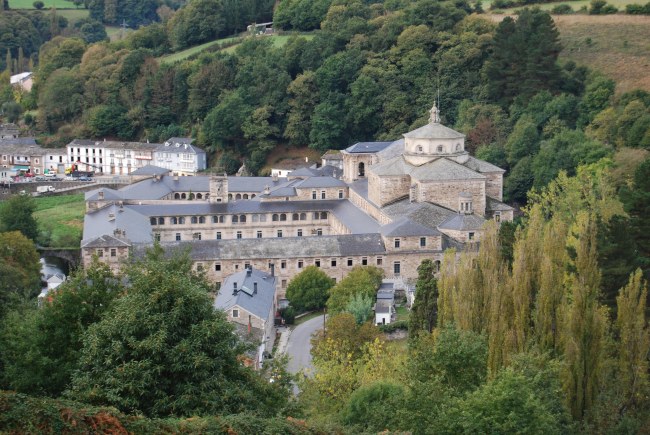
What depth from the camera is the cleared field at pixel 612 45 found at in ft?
228

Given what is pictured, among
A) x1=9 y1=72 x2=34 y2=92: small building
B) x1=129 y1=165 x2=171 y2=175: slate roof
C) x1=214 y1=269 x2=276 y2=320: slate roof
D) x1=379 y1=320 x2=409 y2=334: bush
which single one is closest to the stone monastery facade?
x1=214 y1=269 x2=276 y2=320: slate roof

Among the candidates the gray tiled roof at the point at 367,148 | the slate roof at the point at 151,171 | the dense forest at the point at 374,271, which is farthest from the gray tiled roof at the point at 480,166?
the slate roof at the point at 151,171

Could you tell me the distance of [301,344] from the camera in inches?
1672

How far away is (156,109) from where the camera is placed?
8919 cm

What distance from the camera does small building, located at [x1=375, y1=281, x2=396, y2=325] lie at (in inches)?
1737

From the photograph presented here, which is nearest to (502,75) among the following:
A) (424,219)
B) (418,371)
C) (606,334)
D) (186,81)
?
(424,219)

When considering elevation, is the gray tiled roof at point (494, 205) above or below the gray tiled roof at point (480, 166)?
below

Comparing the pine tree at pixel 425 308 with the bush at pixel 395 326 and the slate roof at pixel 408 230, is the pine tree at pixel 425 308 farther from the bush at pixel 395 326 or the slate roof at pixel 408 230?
the slate roof at pixel 408 230

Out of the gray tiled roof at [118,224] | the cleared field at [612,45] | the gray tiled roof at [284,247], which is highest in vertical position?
the cleared field at [612,45]

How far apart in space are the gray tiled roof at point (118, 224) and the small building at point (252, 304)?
263 inches

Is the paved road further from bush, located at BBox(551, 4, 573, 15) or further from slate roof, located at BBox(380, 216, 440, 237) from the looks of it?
bush, located at BBox(551, 4, 573, 15)

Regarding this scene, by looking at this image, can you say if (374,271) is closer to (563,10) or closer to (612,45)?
(612,45)

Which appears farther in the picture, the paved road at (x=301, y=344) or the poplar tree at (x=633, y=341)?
the paved road at (x=301, y=344)

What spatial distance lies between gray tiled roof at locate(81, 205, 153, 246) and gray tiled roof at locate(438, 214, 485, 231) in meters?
13.0
